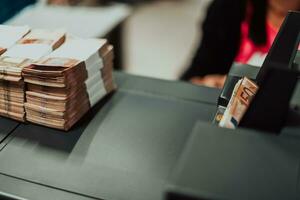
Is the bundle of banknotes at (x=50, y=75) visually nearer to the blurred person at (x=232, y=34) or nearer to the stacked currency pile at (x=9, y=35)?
the stacked currency pile at (x=9, y=35)

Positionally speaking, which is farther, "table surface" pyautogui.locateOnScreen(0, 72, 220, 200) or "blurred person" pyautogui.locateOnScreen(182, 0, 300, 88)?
"blurred person" pyautogui.locateOnScreen(182, 0, 300, 88)

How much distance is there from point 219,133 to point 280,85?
0.09 metres

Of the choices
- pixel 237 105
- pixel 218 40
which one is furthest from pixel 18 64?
pixel 218 40

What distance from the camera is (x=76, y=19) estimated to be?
1507 millimetres

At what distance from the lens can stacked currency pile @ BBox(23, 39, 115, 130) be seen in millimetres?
726

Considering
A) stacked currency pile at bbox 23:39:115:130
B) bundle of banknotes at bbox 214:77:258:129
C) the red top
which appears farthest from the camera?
the red top

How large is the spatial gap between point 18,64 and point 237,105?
366 millimetres

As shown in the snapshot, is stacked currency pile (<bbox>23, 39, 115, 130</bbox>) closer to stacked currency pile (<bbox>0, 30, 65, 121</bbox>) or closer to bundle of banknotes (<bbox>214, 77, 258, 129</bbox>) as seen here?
stacked currency pile (<bbox>0, 30, 65, 121</bbox>)

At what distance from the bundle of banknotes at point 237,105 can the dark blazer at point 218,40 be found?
Answer: 0.81 metres

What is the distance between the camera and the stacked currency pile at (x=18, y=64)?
0.74 m

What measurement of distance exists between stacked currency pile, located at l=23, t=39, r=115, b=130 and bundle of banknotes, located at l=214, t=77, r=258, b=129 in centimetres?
25

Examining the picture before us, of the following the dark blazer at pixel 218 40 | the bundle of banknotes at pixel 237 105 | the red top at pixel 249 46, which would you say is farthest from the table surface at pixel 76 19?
the bundle of banknotes at pixel 237 105

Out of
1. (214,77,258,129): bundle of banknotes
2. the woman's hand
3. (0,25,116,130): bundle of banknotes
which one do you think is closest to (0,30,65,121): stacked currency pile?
(0,25,116,130): bundle of banknotes

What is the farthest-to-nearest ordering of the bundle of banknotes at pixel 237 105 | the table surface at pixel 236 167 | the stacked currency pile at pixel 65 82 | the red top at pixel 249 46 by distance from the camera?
the red top at pixel 249 46 → the stacked currency pile at pixel 65 82 → the bundle of banknotes at pixel 237 105 → the table surface at pixel 236 167
